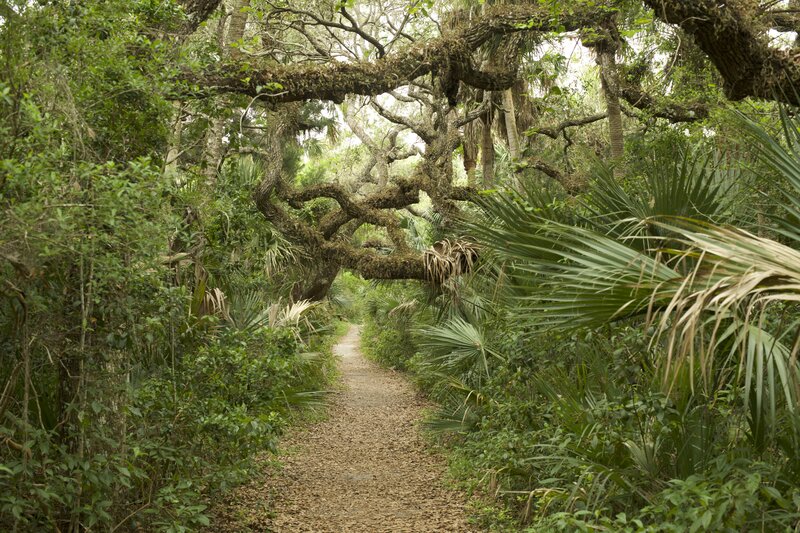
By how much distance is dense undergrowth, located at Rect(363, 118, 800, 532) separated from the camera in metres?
2.87

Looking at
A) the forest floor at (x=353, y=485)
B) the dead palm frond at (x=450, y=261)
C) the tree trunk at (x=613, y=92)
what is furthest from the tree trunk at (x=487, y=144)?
the forest floor at (x=353, y=485)

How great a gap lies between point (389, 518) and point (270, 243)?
6.15 m

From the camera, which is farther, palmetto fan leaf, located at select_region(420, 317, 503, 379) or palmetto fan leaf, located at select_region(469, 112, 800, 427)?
palmetto fan leaf, located at select_region(420, 317, 503, 379)

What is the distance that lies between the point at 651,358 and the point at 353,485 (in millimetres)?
5080

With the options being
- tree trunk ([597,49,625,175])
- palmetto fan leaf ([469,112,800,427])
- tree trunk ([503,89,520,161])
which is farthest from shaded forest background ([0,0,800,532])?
tree trunk ([503,89,520,161])

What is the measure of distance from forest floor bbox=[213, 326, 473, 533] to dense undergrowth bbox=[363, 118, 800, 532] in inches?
22.0

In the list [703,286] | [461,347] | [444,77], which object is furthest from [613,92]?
[703,286]

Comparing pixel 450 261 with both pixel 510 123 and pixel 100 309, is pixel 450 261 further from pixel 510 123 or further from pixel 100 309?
pixel 100 309

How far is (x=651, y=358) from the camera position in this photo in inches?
170

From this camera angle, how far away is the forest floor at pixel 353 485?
22.3ft

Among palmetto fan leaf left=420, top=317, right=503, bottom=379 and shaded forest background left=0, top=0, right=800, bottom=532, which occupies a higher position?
shaded forest background left=0, top=0, right=800, bottom=532

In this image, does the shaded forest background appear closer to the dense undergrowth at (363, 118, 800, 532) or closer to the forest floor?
the dense undergrowth at (363, 118, 800, 532)

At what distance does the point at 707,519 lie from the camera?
10.2ft

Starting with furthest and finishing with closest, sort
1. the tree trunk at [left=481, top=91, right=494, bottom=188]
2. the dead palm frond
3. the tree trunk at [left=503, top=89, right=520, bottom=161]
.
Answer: the tree trunk at [left=503, top=89, right=520, bottom=161] → the tree trunk at [left=481, top=91, right=494, bottom=188] → the dead palm frond
